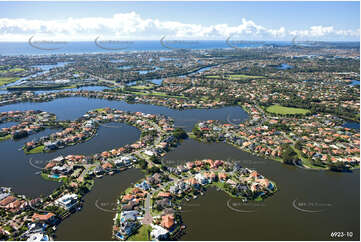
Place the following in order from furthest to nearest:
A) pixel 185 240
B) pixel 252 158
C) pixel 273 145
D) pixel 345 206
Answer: pixel 273 145 → pixel 252 158 → pixel 345 206 → pixel 185 240

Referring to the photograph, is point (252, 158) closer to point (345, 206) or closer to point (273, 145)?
point (273, 145)

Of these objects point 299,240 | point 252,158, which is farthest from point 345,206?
point 252,158

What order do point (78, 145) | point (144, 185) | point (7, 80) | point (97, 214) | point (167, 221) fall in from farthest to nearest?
point (7, 80) < point (78, 145) < point (144, 185) < point (97, 214) < point (167, 221)

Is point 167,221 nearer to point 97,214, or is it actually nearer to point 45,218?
point 97,214

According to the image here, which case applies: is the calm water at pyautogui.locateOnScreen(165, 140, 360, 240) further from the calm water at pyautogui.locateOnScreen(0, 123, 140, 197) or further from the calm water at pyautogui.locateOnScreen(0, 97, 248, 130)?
the calm water at pyautogui.locateOnScreen(0, 97, 248, 130)

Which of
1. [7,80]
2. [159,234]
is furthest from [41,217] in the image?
[7,80]
